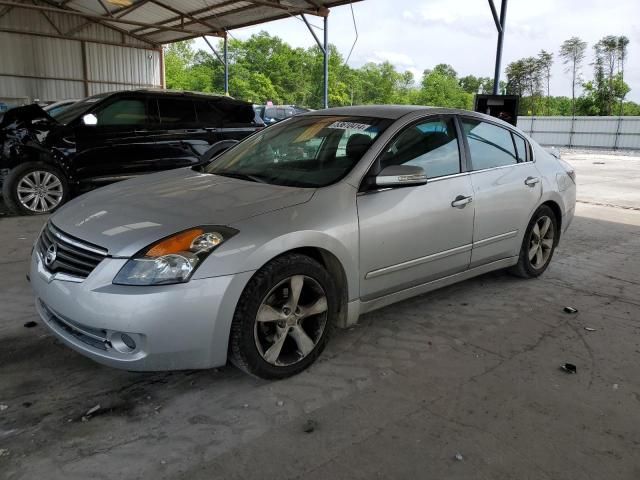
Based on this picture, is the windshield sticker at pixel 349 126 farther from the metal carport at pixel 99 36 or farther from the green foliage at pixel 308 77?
the green foliage at pixel 308 77

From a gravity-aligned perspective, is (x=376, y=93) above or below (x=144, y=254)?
above

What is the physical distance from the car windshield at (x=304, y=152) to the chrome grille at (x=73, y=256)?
1.12 m

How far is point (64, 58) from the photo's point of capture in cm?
2244

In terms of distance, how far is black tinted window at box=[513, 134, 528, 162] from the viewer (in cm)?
444

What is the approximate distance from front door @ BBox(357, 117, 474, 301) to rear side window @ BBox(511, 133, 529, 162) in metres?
0.87

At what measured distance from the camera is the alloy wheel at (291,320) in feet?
9.23

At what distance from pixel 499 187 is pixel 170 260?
2609mm

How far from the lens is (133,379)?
9.65 feet

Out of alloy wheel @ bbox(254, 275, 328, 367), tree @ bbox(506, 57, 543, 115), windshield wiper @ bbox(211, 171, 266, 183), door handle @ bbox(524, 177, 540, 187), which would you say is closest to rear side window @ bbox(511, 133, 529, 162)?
door handle @ bbox(524, 177, 540, 187)

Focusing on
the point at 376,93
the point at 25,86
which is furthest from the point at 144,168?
the point at 376,93

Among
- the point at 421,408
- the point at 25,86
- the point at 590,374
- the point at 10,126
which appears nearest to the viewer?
the point at 421,408

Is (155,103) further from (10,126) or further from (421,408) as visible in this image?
Answer: (421,408)

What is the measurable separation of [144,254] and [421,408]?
1.57 m

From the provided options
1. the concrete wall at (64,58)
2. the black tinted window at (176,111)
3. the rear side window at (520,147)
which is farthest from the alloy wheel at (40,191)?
the concrete wall at (64,58)
